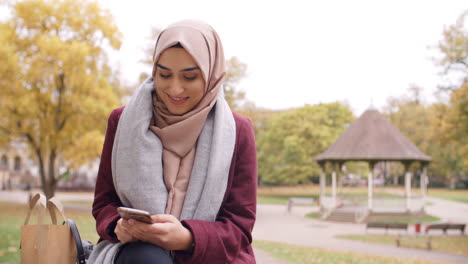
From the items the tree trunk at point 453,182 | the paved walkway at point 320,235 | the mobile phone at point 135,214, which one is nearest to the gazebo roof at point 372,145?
the paved walkway at point 320,235

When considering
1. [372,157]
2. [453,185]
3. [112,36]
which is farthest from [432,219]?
[453,185]

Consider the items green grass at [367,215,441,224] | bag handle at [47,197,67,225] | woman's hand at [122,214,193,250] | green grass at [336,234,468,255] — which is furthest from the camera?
green grass at [367,215,441,224]

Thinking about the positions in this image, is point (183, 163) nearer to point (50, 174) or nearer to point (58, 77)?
point (58, 77)

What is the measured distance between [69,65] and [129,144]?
17.2 meters

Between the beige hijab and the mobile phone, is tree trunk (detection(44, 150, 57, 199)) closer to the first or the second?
the beige hijab

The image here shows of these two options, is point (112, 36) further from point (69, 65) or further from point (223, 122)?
point (223, 122)


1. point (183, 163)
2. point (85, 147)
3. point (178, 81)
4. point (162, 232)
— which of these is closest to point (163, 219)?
point (162, 232)

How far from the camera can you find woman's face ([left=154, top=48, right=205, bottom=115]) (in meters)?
1.89

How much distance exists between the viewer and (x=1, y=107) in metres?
17.3

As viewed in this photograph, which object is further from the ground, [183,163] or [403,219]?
[183,163]

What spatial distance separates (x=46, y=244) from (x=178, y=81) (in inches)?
33.8

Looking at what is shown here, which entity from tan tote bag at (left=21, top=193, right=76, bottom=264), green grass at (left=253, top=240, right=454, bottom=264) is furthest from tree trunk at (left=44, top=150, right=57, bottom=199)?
tan tote bag at (left=21, top=193, right=76, bottom=264)

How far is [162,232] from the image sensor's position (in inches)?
64.8

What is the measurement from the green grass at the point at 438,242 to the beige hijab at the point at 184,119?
40.0ft
